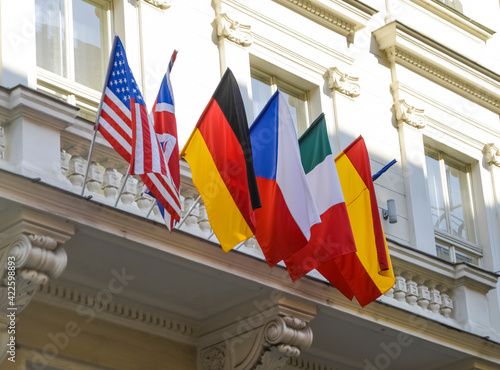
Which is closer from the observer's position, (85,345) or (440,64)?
(85,345)

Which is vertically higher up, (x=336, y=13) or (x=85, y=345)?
(x=336, y=13)

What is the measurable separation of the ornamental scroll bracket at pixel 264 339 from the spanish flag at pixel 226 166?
1401 millimetres

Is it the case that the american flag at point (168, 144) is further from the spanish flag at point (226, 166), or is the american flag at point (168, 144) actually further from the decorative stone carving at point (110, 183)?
the decorative stone carving at point (110, 183)

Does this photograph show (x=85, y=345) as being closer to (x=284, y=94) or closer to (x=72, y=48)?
(x=72, y=48)

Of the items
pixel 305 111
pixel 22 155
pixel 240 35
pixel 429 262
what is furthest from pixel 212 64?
pixel 22 155

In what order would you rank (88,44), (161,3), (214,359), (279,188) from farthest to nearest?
(161,3), (88,44), (214,359), (279,188)

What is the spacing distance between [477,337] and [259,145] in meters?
4.01

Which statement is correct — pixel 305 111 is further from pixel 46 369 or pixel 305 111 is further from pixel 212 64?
pixel 46 369

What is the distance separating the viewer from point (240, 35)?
15609mm

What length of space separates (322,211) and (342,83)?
4406 mm

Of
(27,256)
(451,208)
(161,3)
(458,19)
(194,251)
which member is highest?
(458,19)

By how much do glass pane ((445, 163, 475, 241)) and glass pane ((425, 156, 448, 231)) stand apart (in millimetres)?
207

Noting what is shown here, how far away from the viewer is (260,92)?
16.2 metres

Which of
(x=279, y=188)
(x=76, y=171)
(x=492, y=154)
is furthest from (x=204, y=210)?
(x=492, y=154)
